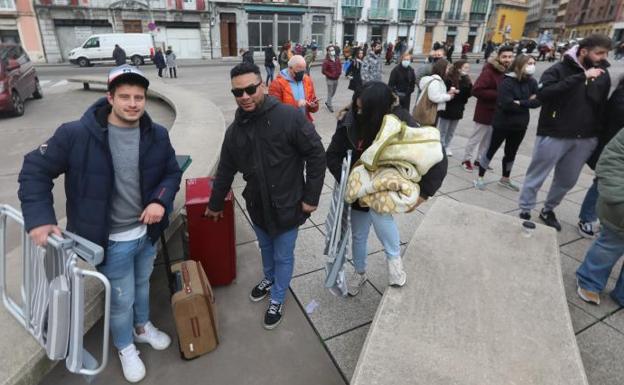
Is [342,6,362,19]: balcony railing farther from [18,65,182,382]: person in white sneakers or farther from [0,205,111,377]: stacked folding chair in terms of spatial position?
[0,205,111,377]: stacked folding chair

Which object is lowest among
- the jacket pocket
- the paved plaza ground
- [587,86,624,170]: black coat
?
the paved plaza ground

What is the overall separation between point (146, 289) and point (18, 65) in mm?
10897

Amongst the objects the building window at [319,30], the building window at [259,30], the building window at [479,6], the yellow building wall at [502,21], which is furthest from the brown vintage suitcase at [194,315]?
the yellow building wall at [502,21]

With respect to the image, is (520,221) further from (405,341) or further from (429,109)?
(429,109)

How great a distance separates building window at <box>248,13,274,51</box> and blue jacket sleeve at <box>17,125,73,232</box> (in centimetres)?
3313

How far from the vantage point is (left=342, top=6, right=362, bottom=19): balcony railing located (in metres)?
34.8

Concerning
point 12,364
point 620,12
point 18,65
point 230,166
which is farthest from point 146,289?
point 620,12

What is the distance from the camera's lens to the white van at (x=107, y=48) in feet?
75.2

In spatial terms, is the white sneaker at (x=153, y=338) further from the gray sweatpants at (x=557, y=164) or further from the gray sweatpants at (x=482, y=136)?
→ the gray sweatpants at (x=482, y=136)

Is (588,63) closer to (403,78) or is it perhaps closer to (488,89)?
(488,89)

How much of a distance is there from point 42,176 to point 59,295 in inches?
25.0

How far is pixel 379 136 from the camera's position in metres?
2.34

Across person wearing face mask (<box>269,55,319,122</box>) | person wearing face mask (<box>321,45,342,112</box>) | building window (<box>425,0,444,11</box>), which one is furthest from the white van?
building window (<box>425,0,444,11</box>)

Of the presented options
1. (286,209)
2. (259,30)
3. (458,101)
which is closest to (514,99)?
(458,101)
